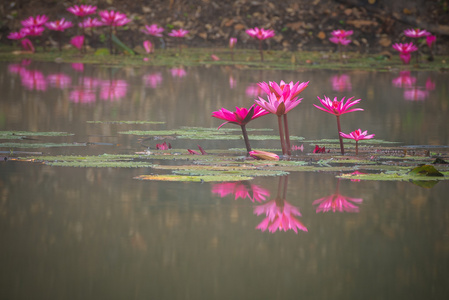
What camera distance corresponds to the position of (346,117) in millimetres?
5789

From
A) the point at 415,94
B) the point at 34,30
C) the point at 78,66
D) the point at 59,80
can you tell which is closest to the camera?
the point at 415,94

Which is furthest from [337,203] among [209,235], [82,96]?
[82,96]

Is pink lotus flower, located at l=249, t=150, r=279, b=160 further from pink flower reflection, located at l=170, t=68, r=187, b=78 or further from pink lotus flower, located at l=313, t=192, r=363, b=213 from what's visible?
pink flower reflection, located at l=170, t=68, r=187, b=78

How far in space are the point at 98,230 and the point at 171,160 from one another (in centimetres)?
131

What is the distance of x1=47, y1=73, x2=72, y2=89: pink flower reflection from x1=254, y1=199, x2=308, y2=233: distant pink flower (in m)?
5.44

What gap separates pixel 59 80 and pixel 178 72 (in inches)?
82.9

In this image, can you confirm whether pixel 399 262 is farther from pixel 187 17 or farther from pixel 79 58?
pixel 187 17

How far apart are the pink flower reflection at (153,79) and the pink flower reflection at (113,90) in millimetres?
244

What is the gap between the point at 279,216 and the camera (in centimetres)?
261

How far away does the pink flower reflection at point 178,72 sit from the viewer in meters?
10.0

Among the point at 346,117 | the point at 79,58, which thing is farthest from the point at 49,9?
the point at 346,117

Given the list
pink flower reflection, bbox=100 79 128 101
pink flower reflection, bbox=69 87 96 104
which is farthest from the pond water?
pink flower reflection, bbox=100 79 128 101

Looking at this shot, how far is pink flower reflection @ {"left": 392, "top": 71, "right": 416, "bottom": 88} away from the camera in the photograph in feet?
29.8

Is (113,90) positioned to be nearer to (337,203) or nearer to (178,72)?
(178,72)
